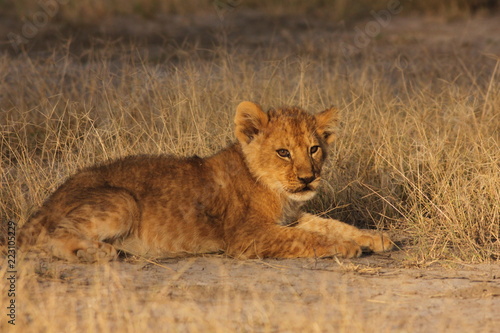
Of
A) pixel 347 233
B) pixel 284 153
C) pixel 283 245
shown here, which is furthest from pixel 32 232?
pixel 347 233

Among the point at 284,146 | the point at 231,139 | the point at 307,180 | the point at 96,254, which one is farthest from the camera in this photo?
the point at 231,139

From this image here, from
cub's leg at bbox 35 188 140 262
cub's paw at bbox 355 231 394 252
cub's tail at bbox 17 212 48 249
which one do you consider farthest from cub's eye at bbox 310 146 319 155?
cub's tail at bbox 17 212 48 249

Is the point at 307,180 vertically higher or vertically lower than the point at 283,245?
higher

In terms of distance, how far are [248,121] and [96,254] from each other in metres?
1.38

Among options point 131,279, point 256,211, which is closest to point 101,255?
point 131,279

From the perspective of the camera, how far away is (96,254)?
4.98m

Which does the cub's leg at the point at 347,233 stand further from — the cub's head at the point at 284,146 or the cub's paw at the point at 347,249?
the cub's head at the point at 284,146

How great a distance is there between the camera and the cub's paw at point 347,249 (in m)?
5.34

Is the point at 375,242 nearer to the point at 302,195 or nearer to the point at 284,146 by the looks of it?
the point at 302,195

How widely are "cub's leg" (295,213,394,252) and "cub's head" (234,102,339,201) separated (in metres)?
0.46

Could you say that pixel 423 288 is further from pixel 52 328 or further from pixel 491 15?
pixel 491 15

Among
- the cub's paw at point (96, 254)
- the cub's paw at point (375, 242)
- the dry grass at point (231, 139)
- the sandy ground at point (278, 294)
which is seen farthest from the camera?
the cub's paw at point (375, 242)

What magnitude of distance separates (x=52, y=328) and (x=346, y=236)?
253 centimetres

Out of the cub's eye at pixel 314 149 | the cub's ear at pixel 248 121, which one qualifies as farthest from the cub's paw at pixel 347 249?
the cub's ear at pixel 248 121
